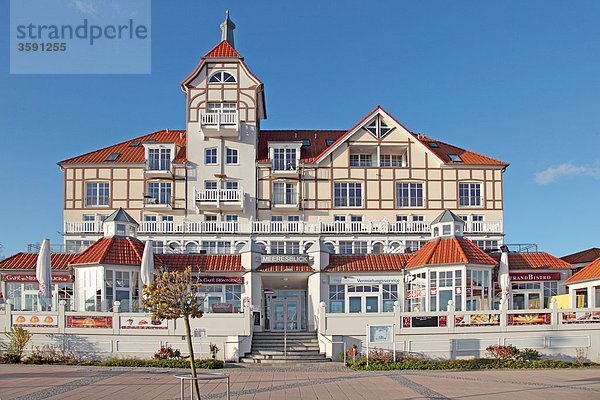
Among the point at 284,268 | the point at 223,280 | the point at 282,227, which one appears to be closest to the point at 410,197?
the point at 282,227

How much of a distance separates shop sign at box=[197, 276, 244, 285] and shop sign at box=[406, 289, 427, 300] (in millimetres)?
8089

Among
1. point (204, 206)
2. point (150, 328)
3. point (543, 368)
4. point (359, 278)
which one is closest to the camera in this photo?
point (543, 368)

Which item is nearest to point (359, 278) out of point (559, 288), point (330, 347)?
point (330, 347)

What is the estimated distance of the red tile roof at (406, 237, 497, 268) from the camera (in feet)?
117

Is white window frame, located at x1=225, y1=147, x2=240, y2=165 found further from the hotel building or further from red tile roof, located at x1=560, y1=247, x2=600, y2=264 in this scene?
red tile roof, located at x1=560, y1=247, x2=600, y2=264

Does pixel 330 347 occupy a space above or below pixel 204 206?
below

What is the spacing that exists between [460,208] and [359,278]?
44.6 ft

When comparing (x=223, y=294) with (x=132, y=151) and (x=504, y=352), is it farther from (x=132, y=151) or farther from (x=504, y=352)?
(x=132, y=151)

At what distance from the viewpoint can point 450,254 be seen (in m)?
36.3

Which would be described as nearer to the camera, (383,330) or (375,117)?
(383,330)

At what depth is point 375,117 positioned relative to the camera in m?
48.7

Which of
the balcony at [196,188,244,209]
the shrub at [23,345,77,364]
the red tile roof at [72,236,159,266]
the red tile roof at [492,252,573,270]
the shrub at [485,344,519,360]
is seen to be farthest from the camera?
the balcony at [196,188,244,209]

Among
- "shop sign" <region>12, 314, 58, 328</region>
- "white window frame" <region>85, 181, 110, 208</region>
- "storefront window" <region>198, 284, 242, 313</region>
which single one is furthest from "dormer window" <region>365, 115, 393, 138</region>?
"shop sign" <region>12, 314, 58, 328</region>

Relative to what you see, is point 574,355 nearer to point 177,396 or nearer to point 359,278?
point 359,278
